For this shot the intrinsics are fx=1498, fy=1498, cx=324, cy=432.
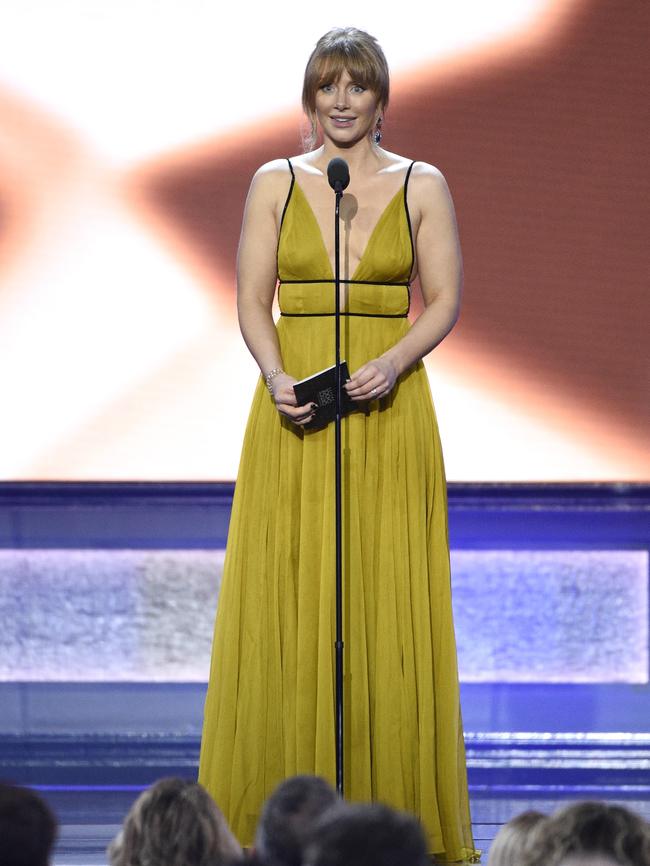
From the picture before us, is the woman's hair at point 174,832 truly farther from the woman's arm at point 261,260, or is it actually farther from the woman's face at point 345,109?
the woman's face at point 345,109

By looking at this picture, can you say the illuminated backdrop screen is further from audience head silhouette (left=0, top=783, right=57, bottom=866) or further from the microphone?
audience head silhouette (left=0, top=783, right=57, bottom=866)

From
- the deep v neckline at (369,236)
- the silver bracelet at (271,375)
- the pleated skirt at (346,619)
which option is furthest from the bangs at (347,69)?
the silver bracelet at (271,375)

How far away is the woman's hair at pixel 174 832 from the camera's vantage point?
75.2 inches

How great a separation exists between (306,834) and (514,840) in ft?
0.90

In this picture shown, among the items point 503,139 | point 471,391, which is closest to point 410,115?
point 503,139

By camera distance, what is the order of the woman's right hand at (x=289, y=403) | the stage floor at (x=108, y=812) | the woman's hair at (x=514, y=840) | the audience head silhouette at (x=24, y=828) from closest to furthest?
1. the audience head silhouette at (x=24, y=828)
2. the woman's hair at (x=514, y=840)
3. the woman's right hand at (x=289, y=403)
4. the stage floor at (x=108, y=812)

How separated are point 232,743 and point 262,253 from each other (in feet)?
3.56

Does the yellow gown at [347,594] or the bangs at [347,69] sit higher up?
the bangs at [347,69]

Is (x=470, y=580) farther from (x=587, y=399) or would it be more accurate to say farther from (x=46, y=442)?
(x=46, y=442)

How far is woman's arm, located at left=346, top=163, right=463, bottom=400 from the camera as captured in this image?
3.27 metres

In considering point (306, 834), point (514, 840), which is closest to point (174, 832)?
point (306, 834)

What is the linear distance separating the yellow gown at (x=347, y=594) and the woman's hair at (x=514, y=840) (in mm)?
1237

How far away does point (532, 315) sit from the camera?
489 cm

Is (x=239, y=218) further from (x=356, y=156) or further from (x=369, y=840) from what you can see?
(x=369, y=840)
